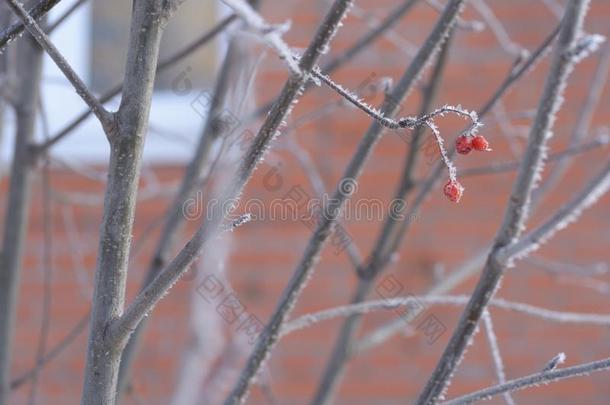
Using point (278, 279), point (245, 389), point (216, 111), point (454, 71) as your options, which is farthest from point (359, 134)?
point (245, 389)

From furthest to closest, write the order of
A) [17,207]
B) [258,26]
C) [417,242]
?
[417,242]
[17,207]
[258,26]

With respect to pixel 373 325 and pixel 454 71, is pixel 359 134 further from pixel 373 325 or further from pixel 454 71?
pixel 373 325

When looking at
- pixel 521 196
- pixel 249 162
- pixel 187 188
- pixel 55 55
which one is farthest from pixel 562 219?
pixel 187 188

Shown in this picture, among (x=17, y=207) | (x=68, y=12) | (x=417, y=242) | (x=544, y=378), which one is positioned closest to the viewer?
(x=544, y=378)

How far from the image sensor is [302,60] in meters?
0.51

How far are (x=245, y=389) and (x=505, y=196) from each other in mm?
1697

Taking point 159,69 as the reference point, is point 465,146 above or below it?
below

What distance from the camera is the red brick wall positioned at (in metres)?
2.24

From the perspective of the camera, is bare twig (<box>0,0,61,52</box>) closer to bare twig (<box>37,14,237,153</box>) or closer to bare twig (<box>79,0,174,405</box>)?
bare twig (<box>79,0,174,405</box>)

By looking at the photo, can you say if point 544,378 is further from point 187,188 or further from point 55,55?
point 187,188

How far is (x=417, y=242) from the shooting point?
2.32 metres

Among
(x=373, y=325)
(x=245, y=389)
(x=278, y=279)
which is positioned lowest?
(x=245, y=389)

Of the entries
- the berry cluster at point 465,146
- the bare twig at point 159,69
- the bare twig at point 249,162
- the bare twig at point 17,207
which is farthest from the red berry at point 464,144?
the bare twig at point 17,207

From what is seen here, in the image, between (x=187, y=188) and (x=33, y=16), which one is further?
(x=187, y=188)
